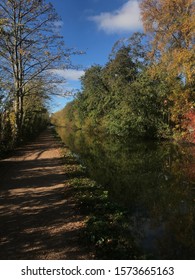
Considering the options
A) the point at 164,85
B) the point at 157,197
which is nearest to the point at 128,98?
the point at 164,85

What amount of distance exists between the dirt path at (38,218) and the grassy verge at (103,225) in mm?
229

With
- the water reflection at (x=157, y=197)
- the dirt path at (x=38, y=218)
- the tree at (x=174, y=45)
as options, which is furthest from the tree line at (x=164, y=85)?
the dirt path at (x=38, y=218)

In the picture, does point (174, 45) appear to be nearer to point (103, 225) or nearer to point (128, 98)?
point (128, 98)

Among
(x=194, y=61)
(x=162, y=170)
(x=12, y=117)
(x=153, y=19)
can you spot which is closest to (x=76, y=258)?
(x=162, y=170)

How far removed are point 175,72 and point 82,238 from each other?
820 inches

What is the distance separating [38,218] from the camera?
741 centimetres

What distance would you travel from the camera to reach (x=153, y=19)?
1112 inches

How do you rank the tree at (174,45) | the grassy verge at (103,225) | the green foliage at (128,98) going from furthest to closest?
the green foliage at (128,98) → the tree at (174,45) → the grassy verge at (103,225)

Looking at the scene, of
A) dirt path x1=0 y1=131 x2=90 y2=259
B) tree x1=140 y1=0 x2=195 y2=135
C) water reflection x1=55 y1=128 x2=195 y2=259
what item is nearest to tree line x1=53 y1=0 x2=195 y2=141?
tree x1=140 y1=0 x2=195 y2=135

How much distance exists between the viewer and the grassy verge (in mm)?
5680

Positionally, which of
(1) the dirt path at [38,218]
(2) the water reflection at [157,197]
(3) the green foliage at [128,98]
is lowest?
(2) the water reflection at [157,197]

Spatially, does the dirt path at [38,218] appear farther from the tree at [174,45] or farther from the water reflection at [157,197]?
the tree at [174,45]

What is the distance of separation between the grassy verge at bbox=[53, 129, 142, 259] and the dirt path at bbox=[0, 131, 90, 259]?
229 millimetres

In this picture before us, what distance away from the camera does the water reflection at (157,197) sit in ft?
21.6
